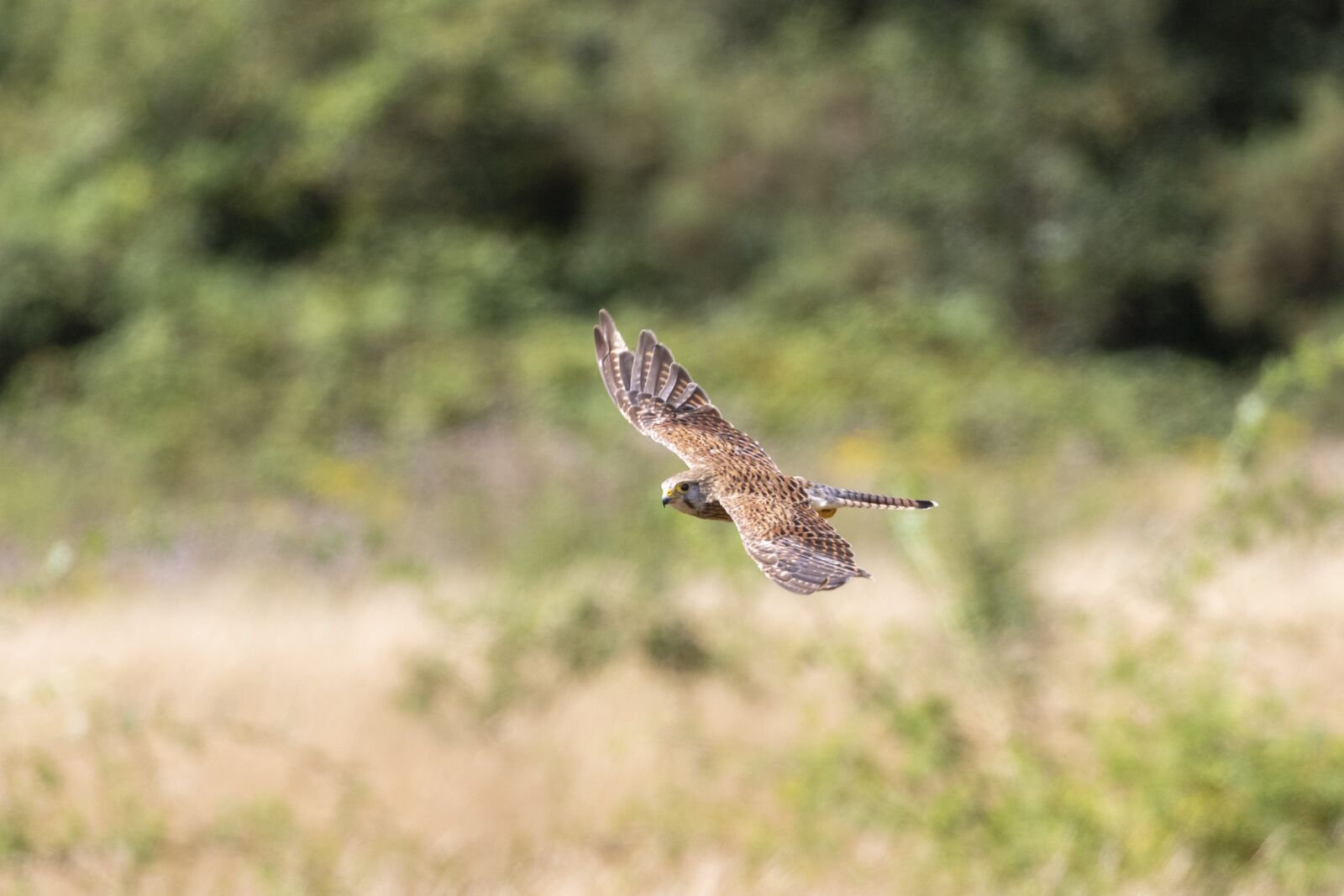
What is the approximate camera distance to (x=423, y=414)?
41.5 feet

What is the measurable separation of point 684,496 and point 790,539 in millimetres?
275

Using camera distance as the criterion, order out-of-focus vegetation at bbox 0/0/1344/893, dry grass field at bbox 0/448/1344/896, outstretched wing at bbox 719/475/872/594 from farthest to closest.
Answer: out-of-focus vegetation at bbox 0/0/1344/893 → dry grass field at bbox 0/448/1344/896 → outstretched wing at bbox 719/475/872/594

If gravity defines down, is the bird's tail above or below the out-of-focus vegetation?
below

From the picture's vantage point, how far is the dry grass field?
492cm

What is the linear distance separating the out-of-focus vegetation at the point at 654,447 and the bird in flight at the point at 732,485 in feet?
4.43

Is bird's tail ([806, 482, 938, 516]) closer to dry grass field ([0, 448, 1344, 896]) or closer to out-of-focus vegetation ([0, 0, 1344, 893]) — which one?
out-of-focus vegetation ([0, 0, 1344, 893])

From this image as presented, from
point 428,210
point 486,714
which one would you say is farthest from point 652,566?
point 428,210

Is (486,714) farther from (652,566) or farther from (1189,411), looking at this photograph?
(1189,411)

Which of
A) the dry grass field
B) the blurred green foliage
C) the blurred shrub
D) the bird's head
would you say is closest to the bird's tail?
the bird's head

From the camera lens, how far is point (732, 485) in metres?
2.11

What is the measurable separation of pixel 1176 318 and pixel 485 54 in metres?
6.75

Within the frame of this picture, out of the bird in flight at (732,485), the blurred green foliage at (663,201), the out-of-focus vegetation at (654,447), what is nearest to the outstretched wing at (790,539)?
the bird in flight at (732,485)

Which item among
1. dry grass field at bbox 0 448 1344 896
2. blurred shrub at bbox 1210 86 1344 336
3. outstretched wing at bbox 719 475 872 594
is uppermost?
blurred shrub at bbox 1210 86 1344 336

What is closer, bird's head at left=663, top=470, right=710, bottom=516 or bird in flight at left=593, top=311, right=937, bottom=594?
bird in flight at left=593, top=311, right=937, bottom=594
